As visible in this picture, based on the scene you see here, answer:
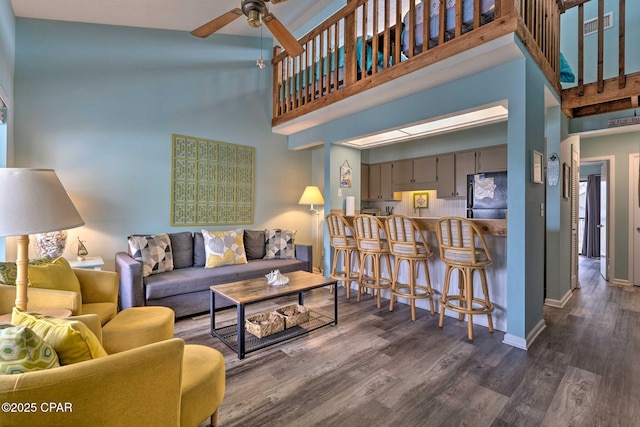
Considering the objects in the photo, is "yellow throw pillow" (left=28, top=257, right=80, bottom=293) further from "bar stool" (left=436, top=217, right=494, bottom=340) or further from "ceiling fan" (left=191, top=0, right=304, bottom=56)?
"bar stool" (left=436, top=217, right=494, bottom=340)

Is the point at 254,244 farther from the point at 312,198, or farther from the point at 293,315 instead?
the point at 293,315

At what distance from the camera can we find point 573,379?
200 centimetres

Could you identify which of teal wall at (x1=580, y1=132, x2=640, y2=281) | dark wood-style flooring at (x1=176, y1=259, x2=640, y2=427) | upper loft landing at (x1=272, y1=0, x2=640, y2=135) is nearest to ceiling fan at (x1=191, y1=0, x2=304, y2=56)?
upper loft landing at (x1=272, y1=0, x2=640, y2=135)

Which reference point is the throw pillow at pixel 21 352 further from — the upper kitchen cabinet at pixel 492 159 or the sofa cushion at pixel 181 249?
the upper kitchen cabinet at pixel 492 159

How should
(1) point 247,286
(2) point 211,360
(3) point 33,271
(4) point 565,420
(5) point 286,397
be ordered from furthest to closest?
(1) point 247,286 → (3) point 33,271 → (5) point 286,397 → (4) point 565,420 → (2) point 211,360

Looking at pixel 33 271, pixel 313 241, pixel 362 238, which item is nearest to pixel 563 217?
pixel 362 238

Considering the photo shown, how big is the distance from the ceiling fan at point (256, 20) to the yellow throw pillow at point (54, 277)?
2.10 metres

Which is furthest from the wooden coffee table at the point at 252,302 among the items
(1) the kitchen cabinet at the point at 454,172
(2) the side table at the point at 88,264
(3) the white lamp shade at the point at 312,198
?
(1) the kitchen cabinet at the point at 454,172

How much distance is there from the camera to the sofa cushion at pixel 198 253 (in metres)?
3.73

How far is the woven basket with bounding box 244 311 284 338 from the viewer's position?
97.1 inches

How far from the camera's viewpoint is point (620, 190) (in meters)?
4.46

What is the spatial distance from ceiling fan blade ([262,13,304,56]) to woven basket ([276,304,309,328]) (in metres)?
2.42

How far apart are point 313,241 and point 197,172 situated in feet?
7.92

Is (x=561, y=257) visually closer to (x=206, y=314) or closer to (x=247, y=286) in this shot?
(x=247, y=286)
